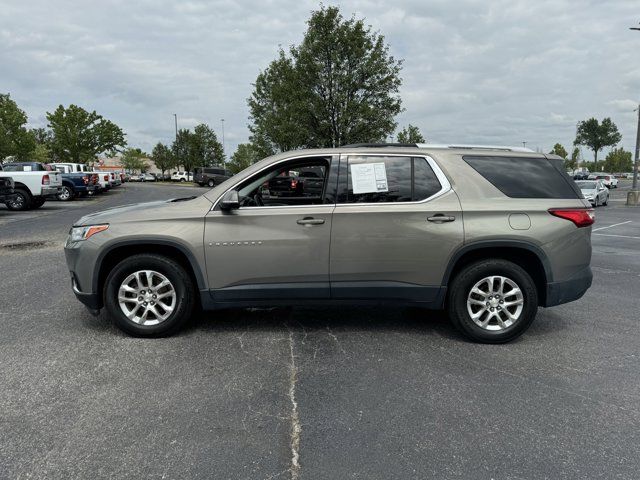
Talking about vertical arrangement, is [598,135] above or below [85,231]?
above

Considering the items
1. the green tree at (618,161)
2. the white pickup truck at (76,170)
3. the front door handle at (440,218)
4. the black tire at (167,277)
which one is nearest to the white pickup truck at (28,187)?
the white pickup truck at (76,170)

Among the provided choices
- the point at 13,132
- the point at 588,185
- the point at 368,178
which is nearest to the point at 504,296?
the point at 368,178

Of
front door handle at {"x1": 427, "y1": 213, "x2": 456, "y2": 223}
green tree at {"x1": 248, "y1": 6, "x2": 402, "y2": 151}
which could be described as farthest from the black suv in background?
front door handle at {"x1": 427, "y1": 213, "x2": 456, "y2": 223}

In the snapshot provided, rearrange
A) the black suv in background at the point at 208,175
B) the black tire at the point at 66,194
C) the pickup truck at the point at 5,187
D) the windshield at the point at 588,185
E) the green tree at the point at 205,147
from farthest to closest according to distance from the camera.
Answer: the green tree at the point at 205,147
the black suv in background at the point at 208,175
the windshield at the point at 588,185
the black tire at the point at 66,194
the pickup truck at the point at 5,187

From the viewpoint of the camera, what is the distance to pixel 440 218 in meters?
4.27

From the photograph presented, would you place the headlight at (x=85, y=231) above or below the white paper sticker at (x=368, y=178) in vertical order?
below

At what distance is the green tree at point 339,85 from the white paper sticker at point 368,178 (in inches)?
653

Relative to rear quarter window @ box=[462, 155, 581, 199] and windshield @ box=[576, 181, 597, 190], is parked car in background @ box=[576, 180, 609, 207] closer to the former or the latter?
windshield @ box=[576, 181, 597, 190]

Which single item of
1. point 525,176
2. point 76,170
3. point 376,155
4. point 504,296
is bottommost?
point 504,296

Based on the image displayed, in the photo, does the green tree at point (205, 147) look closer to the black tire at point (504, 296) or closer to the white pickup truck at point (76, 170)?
the white pickup truck at point (76, 170)

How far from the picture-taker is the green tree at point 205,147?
214 feet

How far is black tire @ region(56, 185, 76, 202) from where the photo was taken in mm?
24000

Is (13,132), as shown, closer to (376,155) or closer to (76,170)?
(76,170)

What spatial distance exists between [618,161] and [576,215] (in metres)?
117
